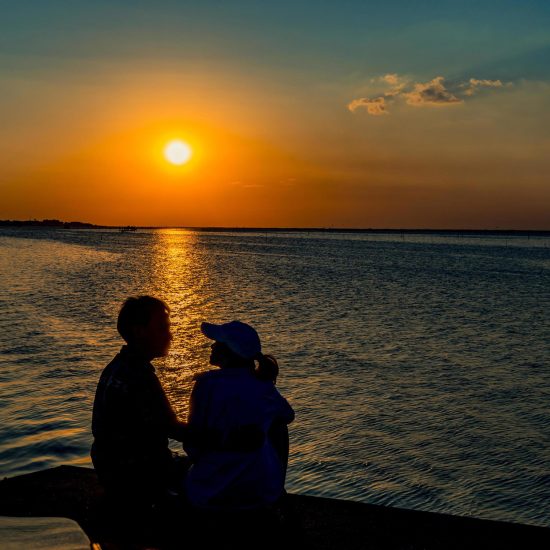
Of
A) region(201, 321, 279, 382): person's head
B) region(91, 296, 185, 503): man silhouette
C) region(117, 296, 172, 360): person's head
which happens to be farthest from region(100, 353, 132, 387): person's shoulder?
region(201, 321, 279, 382): person's head

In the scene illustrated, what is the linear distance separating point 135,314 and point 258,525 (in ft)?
4.51

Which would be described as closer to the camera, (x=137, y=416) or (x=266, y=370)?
(x=266, y=370)

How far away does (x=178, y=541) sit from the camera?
3.57m

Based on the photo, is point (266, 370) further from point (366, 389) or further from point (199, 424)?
point (366, 389)

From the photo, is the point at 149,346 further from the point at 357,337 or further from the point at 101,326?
the point at 101,326

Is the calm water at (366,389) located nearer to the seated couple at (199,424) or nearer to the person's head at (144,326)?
the seated couple at (199,424)

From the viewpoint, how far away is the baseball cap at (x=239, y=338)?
3.19 metres

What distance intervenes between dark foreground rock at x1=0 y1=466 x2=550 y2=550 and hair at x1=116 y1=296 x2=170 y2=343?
106 centimetres

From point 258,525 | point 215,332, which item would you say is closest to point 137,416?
point 215,332

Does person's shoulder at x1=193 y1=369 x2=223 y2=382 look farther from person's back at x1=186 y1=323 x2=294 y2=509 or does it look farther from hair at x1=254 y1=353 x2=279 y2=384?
hair at x1=254 y1=353 x2=279 y2=384

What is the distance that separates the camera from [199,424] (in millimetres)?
3281

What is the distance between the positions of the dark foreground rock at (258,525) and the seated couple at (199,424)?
5.5 inches

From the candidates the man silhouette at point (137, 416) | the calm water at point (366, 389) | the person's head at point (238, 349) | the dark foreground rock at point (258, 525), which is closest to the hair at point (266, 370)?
the person's head at point (238, 349)

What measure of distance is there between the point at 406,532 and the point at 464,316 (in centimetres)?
2090
